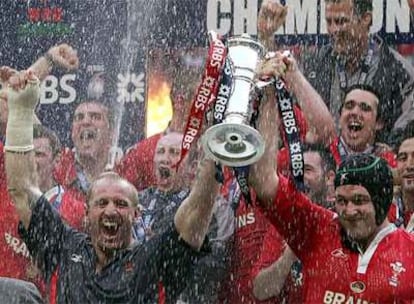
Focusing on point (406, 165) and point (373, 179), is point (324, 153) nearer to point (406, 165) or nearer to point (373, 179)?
point (406, 165)

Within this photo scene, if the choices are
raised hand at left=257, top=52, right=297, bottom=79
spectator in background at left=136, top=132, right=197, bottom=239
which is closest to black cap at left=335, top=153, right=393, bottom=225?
raised hand at left=257, top=52, right=297, bottom=79

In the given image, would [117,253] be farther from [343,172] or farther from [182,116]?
[182,116]

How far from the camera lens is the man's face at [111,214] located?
6.14 meters

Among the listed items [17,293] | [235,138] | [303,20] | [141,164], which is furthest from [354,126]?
[17,293]

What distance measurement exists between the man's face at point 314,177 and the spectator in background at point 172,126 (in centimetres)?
96

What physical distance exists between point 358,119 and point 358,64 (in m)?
0.66

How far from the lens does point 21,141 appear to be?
620 centimetres

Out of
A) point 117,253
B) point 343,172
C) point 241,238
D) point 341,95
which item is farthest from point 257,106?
point 341,95

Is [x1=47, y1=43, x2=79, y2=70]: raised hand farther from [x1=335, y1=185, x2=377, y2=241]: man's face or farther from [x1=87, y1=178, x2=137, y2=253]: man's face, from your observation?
[x1=335, y1=185, x2=377, y2=241]: man's face

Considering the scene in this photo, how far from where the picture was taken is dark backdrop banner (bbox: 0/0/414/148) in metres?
8.36

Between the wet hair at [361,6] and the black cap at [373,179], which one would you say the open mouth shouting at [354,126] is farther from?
the black cap at [373,179]

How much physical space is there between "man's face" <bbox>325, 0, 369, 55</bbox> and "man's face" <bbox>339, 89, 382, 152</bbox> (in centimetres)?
58

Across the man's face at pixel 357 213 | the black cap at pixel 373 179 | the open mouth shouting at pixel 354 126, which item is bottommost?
the open mouth shouting at pixel 354 126

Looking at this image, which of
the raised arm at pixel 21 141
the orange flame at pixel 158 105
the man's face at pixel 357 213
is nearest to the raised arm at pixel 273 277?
the man's face at pixel 357 213
